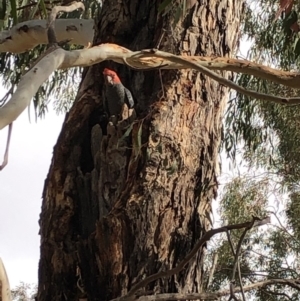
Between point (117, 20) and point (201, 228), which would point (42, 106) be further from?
point (201, 228)

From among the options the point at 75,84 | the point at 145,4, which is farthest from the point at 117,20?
the point at 75,84

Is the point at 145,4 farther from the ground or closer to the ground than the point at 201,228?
farther from the ground

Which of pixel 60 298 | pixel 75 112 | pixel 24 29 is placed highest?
pixel 24 29

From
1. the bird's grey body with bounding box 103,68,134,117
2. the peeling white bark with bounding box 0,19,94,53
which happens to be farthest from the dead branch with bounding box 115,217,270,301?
the peeling white bark with bounding box 0,19,94,53

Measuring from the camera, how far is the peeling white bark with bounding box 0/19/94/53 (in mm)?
2309

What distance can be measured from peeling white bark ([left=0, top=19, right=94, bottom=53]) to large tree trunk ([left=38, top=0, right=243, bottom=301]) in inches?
19.3

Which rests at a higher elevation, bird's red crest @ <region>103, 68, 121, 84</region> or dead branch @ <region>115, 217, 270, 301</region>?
bird's red crest @ <region>103, 68, 121, 84</region>

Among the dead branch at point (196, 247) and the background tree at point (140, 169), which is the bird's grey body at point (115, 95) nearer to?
the background tree at point (140, 169)

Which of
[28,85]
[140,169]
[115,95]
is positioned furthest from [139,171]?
[28,85]

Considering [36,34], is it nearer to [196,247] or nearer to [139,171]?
[139,171]

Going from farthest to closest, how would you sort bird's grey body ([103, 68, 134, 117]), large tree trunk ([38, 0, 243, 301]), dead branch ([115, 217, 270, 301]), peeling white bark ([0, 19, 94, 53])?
peeling white bark ([0, 19, 94, 53]), bird's grey body ([103, 68, 134, 117]), large tree trunk ([38, 0, 243, 301]), dead branch ([115, 217, 270, 301])

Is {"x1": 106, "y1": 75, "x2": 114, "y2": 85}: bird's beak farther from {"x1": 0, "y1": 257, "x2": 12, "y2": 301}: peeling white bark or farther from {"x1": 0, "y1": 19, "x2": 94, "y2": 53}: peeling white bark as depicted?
{"x1": 0, "y1": 257, "x2": 12, "y2": 301}: peeling white bark

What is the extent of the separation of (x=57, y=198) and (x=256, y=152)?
3.57 m

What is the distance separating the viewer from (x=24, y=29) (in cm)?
236
